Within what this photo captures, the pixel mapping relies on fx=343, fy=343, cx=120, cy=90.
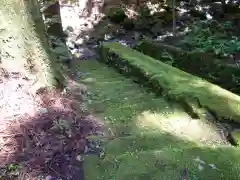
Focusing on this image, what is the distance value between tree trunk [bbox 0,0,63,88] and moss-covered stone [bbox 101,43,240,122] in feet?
4.92

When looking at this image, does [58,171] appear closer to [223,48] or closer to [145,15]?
[223,48]

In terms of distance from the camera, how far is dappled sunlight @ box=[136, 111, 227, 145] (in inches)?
128

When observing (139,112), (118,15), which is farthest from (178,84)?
(118,15)

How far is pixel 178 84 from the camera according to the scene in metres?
4.52

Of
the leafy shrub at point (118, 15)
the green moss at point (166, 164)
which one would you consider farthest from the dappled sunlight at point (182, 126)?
the leafy shrub at point (118, 15)

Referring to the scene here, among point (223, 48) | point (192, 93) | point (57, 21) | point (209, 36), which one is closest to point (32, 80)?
point (192, 93)

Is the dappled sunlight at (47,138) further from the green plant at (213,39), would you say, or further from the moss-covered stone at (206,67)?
the green plant at (213,39)

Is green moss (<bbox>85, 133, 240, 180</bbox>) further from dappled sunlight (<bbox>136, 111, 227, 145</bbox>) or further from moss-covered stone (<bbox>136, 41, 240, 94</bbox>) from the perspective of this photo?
moss-covered stone (<bbox>136, 41, 240, 94</bbox>)

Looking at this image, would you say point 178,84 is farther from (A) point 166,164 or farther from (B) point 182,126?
(A) point 166,164

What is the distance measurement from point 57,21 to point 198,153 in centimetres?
748

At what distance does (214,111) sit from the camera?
3.64 metres

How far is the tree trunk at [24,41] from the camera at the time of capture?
3859 millimetres

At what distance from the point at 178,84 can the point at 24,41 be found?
2015mm

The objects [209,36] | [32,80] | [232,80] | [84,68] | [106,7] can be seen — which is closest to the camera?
[32,80]
